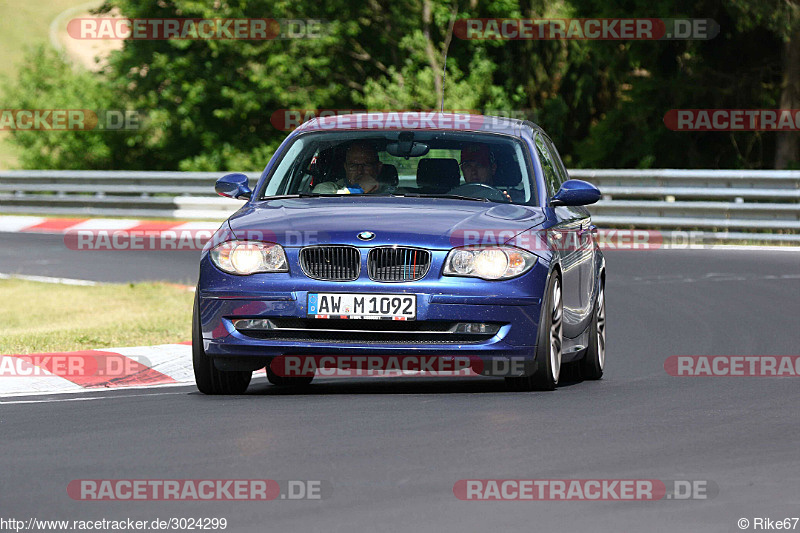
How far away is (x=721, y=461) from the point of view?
22.0 ft

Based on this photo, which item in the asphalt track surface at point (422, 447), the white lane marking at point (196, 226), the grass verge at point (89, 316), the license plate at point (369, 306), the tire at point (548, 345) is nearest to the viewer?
the asphalt track surface at point (422, 447)

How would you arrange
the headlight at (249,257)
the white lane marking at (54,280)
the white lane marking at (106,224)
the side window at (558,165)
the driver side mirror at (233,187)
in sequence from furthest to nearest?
the white lane marking at (106,224) < the white lane marking at (54,280) < the side window at (558,165) < the driver side mirror at (233,187) < the headlight at (249,257)

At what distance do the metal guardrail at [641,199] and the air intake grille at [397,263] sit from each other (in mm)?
15763

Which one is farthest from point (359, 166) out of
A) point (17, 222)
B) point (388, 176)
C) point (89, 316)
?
point (17, 222)

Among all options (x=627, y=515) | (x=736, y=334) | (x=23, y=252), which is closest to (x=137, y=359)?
(x=736, y=334)

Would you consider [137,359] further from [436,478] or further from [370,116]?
[436,478]

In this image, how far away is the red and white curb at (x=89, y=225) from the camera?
26531mm

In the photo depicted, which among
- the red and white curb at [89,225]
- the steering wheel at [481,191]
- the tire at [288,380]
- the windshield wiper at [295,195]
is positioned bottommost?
the red and white curb at [89,225]

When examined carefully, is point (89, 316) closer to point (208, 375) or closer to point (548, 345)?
point (208, 375)

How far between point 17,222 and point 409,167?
1991 centimetres

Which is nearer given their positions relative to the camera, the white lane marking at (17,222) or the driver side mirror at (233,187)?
the driver side mirror at (233,187)

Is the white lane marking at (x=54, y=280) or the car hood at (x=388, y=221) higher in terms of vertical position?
the car hood at (x=388, y=221)

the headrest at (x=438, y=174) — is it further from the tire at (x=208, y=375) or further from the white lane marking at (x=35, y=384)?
the white lane marking at (x=35, y=384)

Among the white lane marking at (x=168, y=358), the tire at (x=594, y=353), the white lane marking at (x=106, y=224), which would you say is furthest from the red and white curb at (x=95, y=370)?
the white lane marking at (x=106, y=224)
